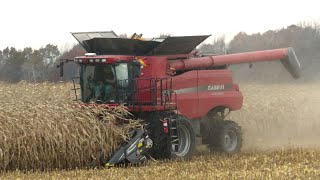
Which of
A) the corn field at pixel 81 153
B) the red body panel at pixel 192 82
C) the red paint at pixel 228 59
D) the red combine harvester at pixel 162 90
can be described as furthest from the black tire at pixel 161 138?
the red paint at pixel 228 59

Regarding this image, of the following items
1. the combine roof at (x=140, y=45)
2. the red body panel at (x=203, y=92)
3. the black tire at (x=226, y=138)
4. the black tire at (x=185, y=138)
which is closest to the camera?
the black tire at (x=185, y=138)

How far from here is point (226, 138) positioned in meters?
10.9

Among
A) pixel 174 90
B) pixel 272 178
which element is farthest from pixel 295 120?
pixel 272 178

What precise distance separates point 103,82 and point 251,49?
10.5 metres

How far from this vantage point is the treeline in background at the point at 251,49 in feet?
46.8

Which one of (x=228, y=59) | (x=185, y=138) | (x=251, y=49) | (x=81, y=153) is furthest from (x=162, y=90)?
(x=251, y=49)

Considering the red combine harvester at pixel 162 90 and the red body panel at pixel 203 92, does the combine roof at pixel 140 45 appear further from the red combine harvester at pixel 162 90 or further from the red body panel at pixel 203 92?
the red body panel at pixel 203 92

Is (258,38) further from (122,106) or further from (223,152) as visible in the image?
(122,106)

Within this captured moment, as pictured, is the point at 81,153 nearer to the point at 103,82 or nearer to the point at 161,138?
the point at 161,138

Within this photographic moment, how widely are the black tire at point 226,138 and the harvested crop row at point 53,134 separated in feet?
8.34

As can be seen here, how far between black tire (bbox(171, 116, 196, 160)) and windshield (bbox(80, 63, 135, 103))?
4.00 ft

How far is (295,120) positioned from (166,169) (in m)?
8.46

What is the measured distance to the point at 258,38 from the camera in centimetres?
2103

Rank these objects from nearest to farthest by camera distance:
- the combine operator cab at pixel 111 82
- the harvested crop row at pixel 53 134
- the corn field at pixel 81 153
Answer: the corn field at pixel 81 153 < the harvested crop row at pixel 53 134 < the combine operator cab at pixel 111 82
